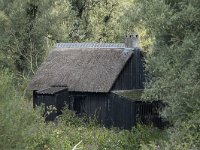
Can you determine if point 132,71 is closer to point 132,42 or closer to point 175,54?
point 132,42

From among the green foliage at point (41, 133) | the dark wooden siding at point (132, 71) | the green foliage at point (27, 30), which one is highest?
the green foliage at point (27, 30)

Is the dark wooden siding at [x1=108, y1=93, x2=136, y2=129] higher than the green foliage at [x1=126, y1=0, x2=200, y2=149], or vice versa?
the green foliage at [x1=126, y1=0, x2=200, y2=149]

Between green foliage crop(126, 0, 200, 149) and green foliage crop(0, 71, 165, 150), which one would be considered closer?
green foliage crop(0, 71, 165, 150)

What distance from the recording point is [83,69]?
1137 inches

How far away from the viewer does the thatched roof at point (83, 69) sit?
27500 mm

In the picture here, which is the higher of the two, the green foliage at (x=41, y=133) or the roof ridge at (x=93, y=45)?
the roof ridge at (x=93, y=45)

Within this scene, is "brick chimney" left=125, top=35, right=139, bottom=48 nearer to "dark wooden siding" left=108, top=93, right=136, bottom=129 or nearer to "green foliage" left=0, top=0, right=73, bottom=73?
"dark wooden siding" left=108, top=93, right=136, bottom=129

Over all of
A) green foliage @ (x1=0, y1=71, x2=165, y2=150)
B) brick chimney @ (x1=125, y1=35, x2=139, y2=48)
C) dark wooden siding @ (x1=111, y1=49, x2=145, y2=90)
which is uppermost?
brick chimney @ (x1=125, y1=35, x2=139, y2=48)

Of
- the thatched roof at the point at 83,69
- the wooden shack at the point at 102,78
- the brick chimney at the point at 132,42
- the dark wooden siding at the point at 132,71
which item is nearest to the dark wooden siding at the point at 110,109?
the wooden shack at the point at 102,78

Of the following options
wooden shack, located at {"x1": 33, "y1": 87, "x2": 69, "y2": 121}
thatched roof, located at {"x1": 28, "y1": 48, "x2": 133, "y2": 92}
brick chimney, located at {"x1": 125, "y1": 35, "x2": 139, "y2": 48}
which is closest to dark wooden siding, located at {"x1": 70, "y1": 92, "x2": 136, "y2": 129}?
thatched roof, located at {"x1": 28, "y1": 48, "x2": 133, "y2": 92}

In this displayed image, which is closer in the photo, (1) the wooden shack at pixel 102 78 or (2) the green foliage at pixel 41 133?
(2) the green foliage at pixel 41 133

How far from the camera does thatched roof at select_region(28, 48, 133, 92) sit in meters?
27.5

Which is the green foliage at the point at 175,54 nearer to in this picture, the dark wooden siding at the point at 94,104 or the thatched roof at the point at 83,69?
the dark wooden siding at the point at 94,104

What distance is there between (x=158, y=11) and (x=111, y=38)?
2514cm
